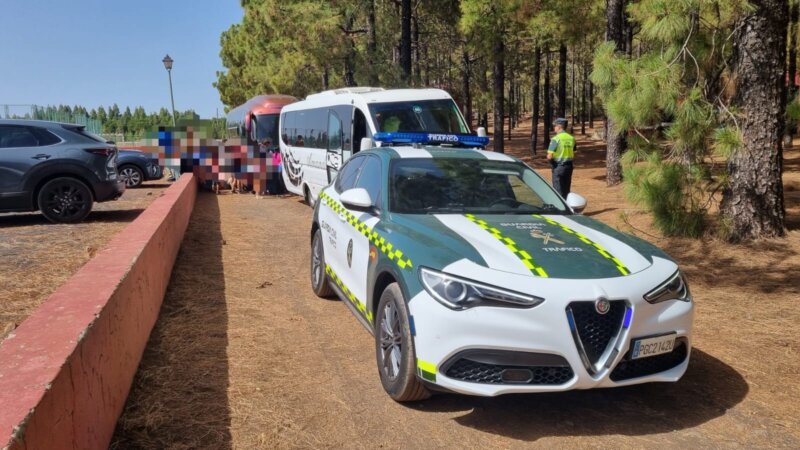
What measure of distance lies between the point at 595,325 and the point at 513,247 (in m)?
0.70

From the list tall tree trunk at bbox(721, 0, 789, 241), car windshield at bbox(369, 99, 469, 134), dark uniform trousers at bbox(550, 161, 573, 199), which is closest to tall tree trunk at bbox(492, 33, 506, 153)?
dark uniform trousers at bbox(550, 161, 573, 199)

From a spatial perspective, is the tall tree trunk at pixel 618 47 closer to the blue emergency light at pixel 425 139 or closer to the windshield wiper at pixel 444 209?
the blue emergency light at pixel 425 139

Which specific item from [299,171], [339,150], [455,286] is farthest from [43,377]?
[299,171]

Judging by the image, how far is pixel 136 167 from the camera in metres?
18.2

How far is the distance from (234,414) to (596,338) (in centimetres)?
219

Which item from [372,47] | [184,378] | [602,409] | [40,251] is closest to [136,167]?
[372,47]

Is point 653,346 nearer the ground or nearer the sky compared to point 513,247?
nearer the ground

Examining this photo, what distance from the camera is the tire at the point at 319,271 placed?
21.2 feet

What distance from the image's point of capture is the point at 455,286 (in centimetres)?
368

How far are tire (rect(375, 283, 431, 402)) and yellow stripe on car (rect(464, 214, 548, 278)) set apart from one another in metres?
0.73

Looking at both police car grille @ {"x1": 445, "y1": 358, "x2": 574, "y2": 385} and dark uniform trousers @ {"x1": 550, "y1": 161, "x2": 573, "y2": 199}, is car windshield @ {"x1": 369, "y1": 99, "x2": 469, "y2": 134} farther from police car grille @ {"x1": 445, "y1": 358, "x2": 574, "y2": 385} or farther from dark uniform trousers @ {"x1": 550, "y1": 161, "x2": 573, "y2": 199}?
police car grille @ {"x1": 445, "y1": 358, "x2": 574, "y2": 385}

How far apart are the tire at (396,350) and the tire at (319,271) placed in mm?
2106

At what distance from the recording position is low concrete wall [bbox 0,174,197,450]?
8.52ft

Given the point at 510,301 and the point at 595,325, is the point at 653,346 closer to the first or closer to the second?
the point at 595,325
